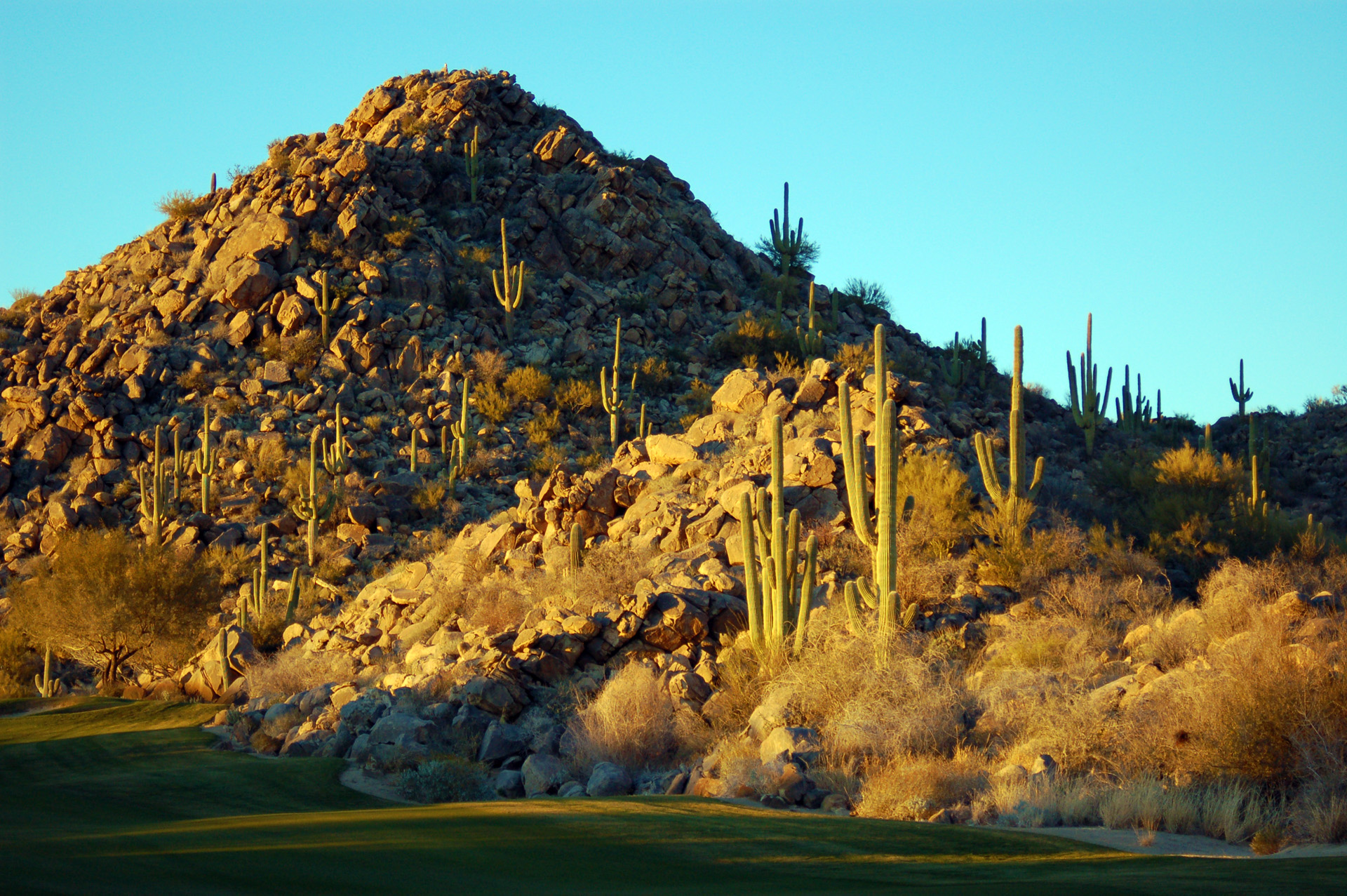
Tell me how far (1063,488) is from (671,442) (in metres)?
8.92

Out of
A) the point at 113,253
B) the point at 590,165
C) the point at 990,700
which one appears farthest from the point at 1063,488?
the point at 113,253

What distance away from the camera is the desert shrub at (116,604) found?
1031 inches

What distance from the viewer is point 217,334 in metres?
38.9

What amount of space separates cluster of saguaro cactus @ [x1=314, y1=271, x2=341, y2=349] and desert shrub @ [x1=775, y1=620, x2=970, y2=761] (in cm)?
2681

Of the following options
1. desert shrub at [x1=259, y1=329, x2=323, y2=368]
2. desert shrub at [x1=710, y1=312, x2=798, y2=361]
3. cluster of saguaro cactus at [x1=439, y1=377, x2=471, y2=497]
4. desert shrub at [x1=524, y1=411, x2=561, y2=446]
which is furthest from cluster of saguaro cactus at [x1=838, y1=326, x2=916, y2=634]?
desert shrub at [x1=259, y1=329, x2=323, y2=368]

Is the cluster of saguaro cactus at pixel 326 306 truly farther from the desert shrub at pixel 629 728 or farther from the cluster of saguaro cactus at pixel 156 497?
the desert shrub at pixel 629 728

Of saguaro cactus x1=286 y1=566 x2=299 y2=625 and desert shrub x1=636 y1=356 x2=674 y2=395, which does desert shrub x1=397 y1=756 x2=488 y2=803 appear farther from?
desert shrub x1=636 y1=356 x2=674 y2=395

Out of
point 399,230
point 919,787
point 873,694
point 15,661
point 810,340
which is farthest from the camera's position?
point 399,230

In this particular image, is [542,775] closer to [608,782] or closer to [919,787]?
[608,782]

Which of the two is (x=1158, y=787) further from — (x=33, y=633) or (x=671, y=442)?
(x=33, y=633)

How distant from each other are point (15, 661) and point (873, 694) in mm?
23975

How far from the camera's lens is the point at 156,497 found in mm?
30594

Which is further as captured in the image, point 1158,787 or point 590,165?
point 590,165

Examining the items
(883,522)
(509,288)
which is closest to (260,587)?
(509,288)
